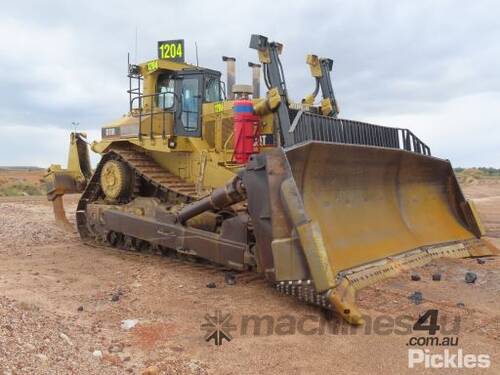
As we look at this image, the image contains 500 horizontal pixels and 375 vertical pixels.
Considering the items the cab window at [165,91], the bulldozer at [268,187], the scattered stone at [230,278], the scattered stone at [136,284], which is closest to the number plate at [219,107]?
the bulldozer at [268,187]

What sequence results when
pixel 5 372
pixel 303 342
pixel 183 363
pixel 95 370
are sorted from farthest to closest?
pixel 303 342
pixel 183 363
pixel 95 370
pixel 5 372

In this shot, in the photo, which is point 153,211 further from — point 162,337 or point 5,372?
point 5,372

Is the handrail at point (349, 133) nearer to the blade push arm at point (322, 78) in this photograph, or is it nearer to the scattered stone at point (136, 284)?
the blade push arm at point (322, 78)

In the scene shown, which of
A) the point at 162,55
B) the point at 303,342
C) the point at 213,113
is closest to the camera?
the point at 303,342

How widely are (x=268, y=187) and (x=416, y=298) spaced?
1905 millimetres

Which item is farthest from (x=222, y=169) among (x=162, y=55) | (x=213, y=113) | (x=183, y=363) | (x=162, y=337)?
(x=183, y=363)

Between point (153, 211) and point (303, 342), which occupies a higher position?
point (153, 211)

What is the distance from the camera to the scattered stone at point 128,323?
499 cm

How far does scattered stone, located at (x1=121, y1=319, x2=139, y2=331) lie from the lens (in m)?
4.99

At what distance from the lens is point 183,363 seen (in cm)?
409

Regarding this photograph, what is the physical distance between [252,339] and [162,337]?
0.81m

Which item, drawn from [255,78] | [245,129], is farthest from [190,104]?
[255,78]

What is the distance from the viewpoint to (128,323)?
5086mm

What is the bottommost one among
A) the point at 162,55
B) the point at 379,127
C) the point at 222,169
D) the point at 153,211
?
the point at 153,211
